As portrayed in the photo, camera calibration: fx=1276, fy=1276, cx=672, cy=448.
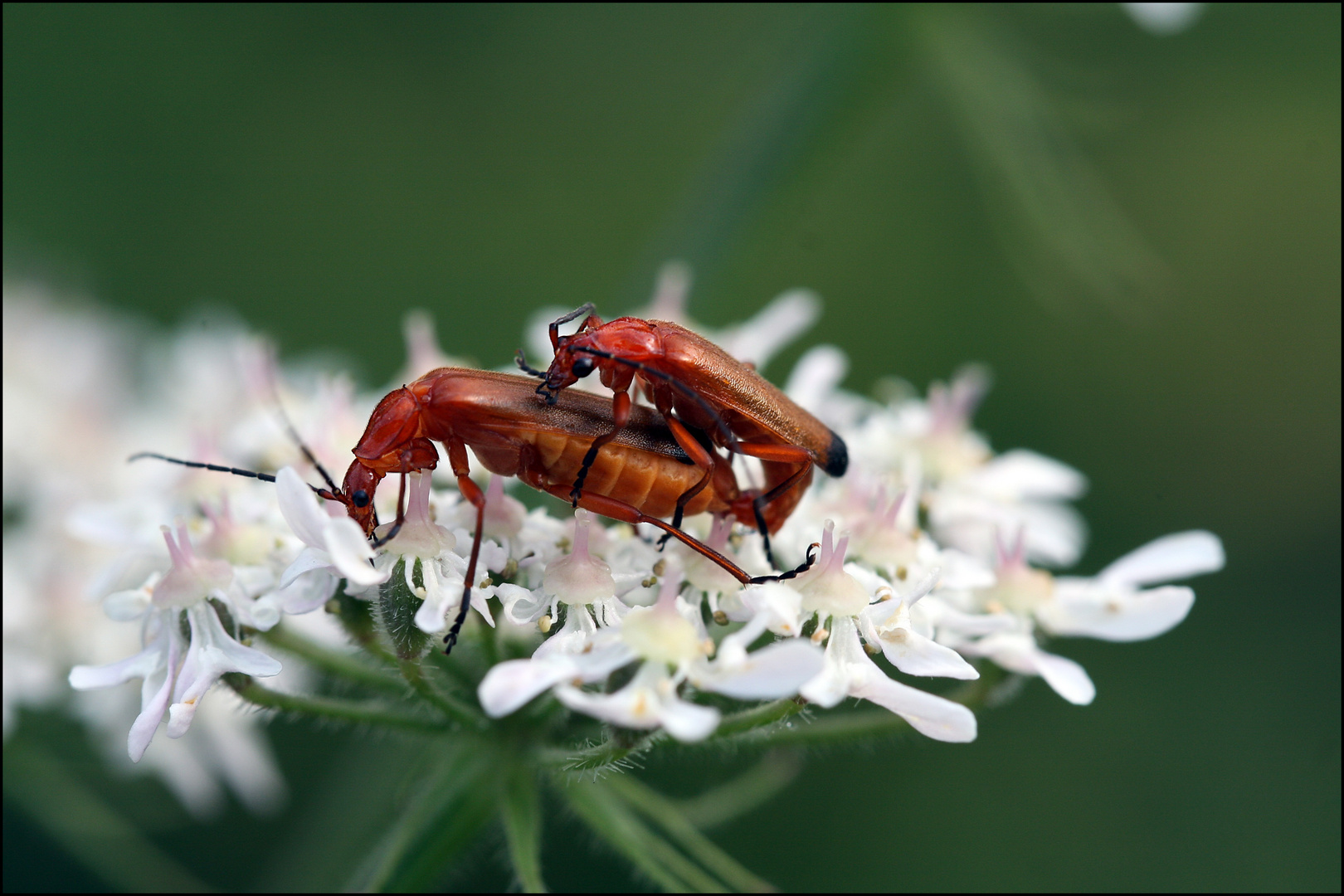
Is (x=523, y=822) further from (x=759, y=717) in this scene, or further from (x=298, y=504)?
(x=298, y=504)

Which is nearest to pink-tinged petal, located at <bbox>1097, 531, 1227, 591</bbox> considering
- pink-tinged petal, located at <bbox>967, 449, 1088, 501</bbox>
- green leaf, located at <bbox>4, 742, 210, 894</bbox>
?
pink-tinged petal, located at <bbox>967, 449, 1088, 501</bbox>

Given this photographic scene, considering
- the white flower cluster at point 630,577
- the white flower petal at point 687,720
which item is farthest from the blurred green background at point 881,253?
the white flower petal at point 687,720

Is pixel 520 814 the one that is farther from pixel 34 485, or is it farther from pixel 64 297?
pixel 64 297

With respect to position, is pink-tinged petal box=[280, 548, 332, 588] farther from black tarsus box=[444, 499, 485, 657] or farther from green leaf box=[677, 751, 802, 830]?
green leaf box=[677, 751, 802, 830]

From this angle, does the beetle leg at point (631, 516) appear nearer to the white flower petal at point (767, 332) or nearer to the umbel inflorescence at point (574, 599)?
the umbel inflorescence at point (574, 599)

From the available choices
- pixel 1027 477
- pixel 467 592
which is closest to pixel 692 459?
pixel 467 592

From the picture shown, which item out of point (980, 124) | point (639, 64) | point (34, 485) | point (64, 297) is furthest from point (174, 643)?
point (639, 64)
